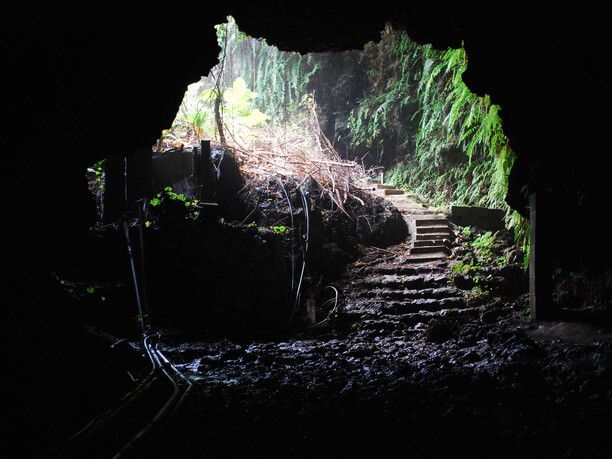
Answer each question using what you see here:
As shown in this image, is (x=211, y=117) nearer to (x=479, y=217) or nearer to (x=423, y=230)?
(x=423, y=230)

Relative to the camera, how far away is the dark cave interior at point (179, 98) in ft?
11.0

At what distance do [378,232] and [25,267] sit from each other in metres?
9.21

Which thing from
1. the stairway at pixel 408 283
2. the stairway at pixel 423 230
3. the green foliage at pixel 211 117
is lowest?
the stairway at pixel 408 283

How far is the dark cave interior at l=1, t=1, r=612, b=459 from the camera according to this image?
3.35 metres

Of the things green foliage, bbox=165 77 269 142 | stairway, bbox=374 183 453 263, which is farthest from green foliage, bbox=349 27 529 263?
green foliage, bbox=165 77 269 142

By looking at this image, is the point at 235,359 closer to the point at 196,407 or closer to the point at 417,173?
the point at 196,407

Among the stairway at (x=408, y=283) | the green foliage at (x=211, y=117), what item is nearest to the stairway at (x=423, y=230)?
the stairway at (x=408, y=283)

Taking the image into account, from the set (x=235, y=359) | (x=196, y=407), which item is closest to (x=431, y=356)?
(x=235, y=359)

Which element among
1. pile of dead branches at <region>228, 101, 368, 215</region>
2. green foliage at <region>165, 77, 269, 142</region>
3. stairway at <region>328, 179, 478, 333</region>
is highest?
green foliage at <region>165, 77, 269, 142</region>

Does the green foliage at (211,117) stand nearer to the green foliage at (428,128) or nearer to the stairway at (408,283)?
the green foliage at (428,128)

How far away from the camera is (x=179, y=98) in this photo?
211 inches

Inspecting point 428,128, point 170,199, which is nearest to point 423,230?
point 428,128

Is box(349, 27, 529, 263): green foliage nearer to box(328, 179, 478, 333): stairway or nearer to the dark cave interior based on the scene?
box(328, 179, 478, 333): stairway

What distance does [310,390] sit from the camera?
14.0 ft
